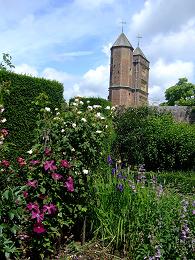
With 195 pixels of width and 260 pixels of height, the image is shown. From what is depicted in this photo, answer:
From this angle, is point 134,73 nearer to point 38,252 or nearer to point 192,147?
point 192,147

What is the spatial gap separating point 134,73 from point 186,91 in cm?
1273

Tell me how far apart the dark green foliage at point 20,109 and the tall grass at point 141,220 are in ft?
12.0

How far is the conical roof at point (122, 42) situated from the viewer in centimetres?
5119

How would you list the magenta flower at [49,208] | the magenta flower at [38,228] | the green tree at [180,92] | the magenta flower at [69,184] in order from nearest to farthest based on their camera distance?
the magenta flower at [38,228] < the magenta flower at [49,208] < the magenta flower at [69,184] < the green tree at [180,92]

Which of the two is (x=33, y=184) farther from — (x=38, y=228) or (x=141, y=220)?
(x=141, y=220)

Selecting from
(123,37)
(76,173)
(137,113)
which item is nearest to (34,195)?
(76,173)

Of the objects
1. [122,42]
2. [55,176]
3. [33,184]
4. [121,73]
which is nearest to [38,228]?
[33,184]

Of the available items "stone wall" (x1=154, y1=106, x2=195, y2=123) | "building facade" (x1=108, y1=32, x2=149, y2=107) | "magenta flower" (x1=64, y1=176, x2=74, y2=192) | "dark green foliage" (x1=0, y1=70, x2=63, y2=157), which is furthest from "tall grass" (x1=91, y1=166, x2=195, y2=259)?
"building facade" (x1=108, y1=32, x2=149, y2=107)

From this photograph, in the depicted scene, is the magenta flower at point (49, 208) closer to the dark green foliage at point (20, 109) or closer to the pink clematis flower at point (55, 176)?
the pink clematis flower at point (55, 176)

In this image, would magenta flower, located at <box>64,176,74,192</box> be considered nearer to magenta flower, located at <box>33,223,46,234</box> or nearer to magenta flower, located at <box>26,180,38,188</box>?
magenta flower, located at <box>26,180,38,188</box>

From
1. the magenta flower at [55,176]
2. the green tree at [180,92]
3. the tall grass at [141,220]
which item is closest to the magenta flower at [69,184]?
the magenta flower at [55,176]

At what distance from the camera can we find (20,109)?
8.67 metres

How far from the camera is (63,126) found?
15.6 feet

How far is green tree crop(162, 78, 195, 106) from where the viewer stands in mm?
47463
